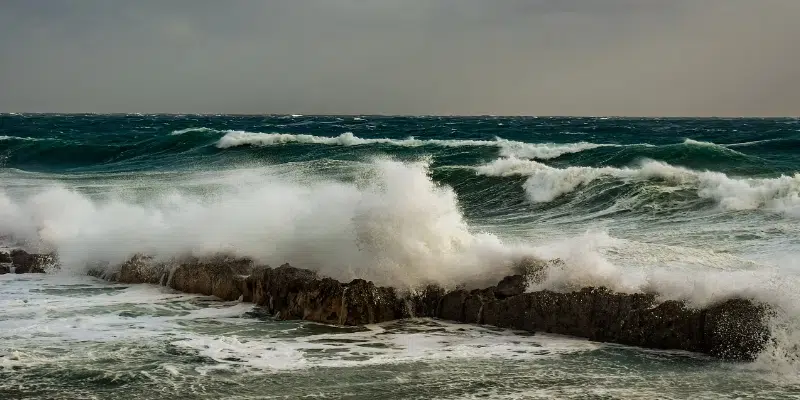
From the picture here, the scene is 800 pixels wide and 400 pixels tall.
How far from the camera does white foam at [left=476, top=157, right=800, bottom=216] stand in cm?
1404

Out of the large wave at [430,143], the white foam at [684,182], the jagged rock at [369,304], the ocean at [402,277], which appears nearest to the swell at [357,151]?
the large wave at [430,143]

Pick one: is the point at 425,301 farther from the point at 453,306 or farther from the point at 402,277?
the point at 402,277

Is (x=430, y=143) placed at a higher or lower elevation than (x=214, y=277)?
higher

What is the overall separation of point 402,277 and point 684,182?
30.2ft

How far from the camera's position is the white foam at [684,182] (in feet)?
46.1

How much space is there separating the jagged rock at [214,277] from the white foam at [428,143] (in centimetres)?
1633

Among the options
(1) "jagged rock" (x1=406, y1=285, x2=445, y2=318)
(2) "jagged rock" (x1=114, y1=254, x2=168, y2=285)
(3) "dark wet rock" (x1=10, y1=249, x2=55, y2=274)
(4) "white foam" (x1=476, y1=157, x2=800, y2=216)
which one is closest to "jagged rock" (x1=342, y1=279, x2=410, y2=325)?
(1) "jagged rock" (x1=406, y1=285, x2=445, y2=318)

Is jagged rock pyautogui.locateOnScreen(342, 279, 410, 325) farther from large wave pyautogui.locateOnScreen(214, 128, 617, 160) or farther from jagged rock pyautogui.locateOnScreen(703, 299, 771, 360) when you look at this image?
large wave pyautogui.locateOnScreen(214, 128, 617, 160)

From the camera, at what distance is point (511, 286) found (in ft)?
28.6

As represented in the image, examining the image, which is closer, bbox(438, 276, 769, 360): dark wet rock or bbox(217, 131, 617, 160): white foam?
bbox(438, 276, 769, 360): dark wet rock

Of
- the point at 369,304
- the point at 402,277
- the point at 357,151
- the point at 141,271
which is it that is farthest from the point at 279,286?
the point at 357,151

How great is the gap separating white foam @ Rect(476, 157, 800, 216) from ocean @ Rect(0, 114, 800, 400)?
0.16ft

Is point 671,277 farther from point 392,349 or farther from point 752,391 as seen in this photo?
point 392,349

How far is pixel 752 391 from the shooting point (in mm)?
6133
